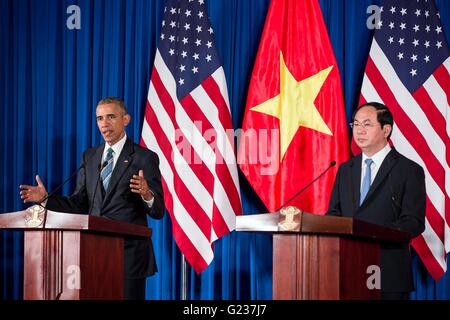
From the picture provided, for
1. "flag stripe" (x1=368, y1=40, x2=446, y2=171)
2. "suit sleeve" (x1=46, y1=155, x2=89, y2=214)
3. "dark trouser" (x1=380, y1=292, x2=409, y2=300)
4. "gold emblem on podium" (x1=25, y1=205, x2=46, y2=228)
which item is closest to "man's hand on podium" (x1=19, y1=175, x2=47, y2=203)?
"suit sleeve" (x1=46, y1=155, x2=89, y2=214)

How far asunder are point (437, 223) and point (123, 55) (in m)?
2.77

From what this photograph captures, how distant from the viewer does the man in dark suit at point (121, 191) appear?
3865 millimetres

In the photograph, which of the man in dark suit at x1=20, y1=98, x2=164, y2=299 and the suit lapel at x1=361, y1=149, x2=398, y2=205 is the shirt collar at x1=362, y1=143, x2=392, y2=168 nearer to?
the suit lapel at x1=361, y1=149, x2=398, y2=205

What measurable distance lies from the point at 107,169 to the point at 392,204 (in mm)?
1623

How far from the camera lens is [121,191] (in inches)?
157

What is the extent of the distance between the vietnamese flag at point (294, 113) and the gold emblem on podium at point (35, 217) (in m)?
2.31

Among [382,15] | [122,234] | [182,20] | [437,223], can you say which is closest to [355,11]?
[382,15]

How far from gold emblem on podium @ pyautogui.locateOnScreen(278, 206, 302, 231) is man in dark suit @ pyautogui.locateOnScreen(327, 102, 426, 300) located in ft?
2.78

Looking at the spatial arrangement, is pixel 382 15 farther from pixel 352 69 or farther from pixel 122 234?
pixel 122 234

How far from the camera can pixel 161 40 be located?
5.50 m

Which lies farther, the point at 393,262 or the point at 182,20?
the point at 182,20

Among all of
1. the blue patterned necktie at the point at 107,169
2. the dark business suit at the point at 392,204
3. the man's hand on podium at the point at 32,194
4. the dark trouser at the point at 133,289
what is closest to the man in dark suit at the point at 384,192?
the dark business suit at the point at 392,204

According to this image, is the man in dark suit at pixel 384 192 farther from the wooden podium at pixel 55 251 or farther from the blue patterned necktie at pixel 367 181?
the wooden podium at pixel 55 251

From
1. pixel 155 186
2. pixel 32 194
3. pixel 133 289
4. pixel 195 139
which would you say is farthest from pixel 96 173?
pixel 195 139
